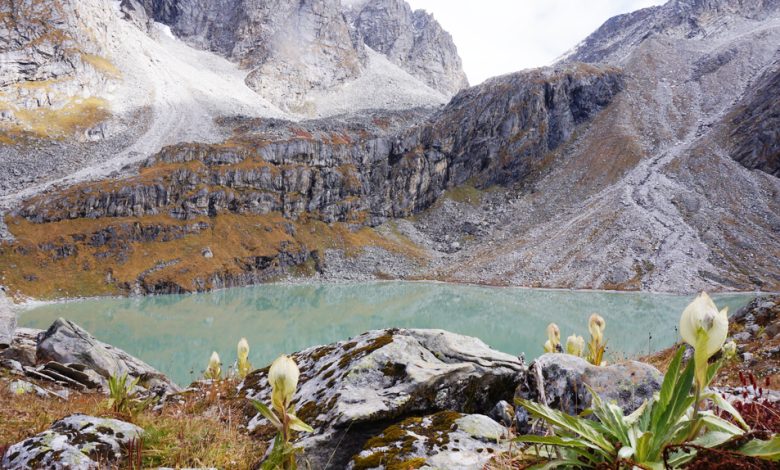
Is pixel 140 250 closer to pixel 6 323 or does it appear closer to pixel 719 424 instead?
pixel 6 323

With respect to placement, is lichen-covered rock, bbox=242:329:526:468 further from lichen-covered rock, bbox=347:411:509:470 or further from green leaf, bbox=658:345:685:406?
green leaf, bbox=658:345:685:406

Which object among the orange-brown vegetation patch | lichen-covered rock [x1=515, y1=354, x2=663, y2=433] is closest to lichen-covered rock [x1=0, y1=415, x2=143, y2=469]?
lichen-covered rock [x1=515, y1=354, x2=663, y2=433]

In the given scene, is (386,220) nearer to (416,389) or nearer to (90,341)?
(90,341)

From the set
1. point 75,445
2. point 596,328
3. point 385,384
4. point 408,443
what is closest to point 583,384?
point 408,443

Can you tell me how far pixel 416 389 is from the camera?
14.9ft

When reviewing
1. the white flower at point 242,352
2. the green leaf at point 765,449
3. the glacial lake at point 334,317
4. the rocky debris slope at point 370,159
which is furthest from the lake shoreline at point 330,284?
the green leaf at point 765,449

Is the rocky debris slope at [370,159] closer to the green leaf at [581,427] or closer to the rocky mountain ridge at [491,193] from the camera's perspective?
the rocky mountain ridge at [491,193]

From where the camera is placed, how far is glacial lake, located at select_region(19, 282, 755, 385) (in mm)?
27234

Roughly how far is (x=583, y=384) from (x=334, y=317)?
3855cm

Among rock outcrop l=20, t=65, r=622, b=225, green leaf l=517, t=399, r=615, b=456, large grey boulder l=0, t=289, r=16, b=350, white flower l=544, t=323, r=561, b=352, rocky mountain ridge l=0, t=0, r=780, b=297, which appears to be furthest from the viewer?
rock outcrop l=20, t=65, r=622, b=225

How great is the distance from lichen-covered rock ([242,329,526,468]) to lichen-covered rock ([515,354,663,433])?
1.27ft

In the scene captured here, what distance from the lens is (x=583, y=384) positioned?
414cm

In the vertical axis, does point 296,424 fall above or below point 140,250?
above

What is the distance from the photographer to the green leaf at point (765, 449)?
1662mm
